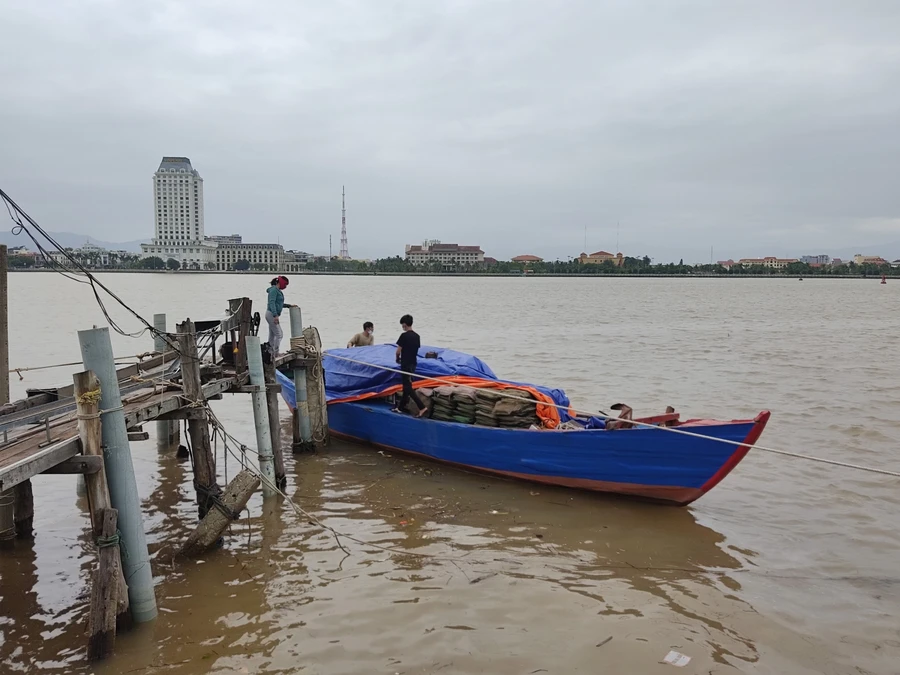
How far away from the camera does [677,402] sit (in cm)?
1642

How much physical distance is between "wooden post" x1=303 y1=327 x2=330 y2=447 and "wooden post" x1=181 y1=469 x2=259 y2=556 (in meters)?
4.01

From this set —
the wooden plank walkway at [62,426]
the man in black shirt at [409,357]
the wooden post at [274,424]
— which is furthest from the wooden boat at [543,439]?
the wooden plank walkway at [62,426]

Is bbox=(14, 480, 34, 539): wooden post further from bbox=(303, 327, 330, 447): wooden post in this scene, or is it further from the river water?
bbox=(303, 327, 330, 447): wooden post

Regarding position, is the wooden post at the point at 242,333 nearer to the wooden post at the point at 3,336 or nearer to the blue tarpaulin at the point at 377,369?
the blue tarpaulin at the point at 377,369

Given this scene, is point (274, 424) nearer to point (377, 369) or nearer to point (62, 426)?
point (377, 369)

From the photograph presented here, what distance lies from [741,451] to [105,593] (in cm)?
667

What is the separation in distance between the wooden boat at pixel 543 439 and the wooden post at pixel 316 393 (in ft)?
1.58

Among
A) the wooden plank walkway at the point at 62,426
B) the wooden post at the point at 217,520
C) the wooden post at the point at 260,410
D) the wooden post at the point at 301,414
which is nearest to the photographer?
the wooden plank walkway at the point at 62,426

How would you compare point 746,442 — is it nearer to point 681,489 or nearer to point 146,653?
point 681,489

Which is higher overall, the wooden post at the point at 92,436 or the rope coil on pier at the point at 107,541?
the wooden post at the point at 92,436

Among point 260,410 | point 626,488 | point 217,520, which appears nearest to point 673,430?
point 626,488

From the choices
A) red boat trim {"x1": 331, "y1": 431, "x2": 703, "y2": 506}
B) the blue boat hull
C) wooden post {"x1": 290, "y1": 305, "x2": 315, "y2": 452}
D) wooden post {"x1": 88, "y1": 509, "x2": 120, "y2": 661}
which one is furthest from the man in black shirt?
wooden post {"x1": 88, "y1": 509, "x2": 120, "y2": 661}

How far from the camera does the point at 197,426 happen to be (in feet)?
25.0

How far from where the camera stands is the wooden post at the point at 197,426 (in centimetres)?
759
